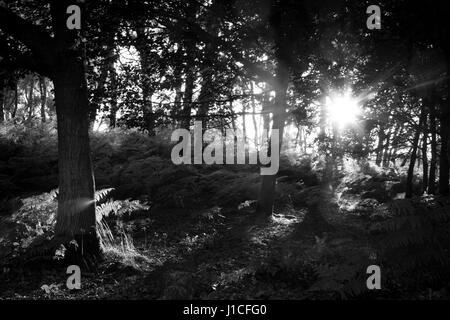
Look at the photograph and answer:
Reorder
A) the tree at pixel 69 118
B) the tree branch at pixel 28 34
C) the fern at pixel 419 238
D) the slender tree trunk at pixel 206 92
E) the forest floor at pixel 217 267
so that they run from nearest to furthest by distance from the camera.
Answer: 1. the fern at pixel 419 238
2. the forest floor at pixel 217 267
3. the tree branch at pixel 28 34
4. the tree at pixel 69 118
5. the slender tree trunk at pixel 206 92

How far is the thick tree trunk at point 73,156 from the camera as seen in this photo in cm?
550

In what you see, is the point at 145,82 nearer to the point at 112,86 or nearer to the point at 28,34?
the point at 112,86

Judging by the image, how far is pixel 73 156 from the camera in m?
5.54

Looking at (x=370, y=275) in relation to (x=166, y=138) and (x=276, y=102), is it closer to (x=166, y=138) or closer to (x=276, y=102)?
(x=276, y=102)

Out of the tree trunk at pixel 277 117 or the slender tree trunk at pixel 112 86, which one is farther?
the tree trunk at pixel 277 117

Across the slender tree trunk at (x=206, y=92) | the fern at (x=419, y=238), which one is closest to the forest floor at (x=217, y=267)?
the fern at (x=419, y=238)

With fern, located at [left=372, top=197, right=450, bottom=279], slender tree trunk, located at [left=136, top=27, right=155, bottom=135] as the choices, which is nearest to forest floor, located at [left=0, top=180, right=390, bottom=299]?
fern, located at [left=372, top=197, right=450, bottom=279]

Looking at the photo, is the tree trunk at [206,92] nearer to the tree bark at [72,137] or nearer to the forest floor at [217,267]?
the forest floor at [217,267]

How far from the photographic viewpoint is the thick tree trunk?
5496 millimetres

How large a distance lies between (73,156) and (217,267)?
292cm

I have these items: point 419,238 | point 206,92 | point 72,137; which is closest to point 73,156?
point 72,137

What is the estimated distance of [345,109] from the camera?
8.98 meters

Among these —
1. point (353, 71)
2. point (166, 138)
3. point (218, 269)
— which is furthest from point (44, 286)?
point (166, 138)

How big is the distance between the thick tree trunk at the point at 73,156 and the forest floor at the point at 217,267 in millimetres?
561
